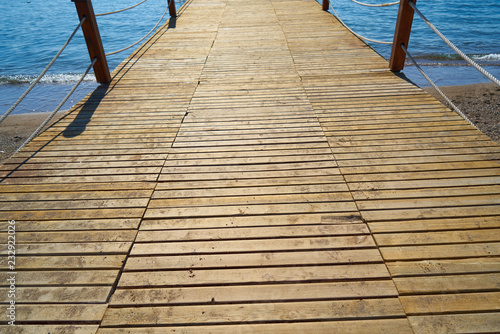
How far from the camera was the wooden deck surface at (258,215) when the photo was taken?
1.62 meters

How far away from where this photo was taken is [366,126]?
10.5 ft

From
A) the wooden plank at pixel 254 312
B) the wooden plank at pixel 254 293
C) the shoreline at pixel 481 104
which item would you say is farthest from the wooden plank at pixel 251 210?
the shoreline at pixel 481 104

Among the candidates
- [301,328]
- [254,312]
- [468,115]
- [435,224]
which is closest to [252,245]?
[254,312]

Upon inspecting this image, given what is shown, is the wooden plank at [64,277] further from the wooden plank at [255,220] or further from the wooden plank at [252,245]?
the wooden plank at [255,220]

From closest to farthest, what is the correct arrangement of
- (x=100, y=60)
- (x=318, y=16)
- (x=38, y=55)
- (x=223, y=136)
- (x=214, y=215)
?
(x=214, y=215) < (x=223, y=136) < (x=100, y=60) < (x=318, y=16) < (x=38, y=55)

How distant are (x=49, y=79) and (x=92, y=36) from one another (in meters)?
7.67

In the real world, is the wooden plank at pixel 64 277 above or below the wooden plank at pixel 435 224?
above

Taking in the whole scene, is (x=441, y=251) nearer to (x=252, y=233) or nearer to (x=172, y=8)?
(x=252, y=233)

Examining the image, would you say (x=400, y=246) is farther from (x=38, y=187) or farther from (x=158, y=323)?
(x=38, y=187)

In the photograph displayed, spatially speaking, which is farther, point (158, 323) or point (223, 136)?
point (223, 136)

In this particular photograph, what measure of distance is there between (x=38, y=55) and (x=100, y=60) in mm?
11555

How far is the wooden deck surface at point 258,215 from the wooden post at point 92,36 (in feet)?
1.70

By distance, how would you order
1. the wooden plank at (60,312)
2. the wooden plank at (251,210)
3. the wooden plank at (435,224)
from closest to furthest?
1. the wooden plank at (60,312)
2. the wooden plank at (435,224)
3. the wooden plank at (251,210)

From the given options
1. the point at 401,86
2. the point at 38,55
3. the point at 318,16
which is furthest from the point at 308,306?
the point at 38,55
